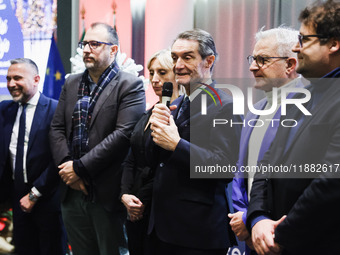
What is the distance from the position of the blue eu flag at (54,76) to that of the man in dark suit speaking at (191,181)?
2.57 m

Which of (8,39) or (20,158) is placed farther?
(8,39)

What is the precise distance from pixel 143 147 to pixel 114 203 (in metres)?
0.53

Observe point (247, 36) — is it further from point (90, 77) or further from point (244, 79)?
point (90, 77)

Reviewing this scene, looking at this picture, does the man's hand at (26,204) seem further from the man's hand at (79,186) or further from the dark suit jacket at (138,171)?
the dark suit jacket at (138,171)

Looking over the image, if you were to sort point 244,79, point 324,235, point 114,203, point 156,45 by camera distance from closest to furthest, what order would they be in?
1. point 324,235
2. point 114,203
3. point 244,79
4. point 156,45

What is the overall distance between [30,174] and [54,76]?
1651mm

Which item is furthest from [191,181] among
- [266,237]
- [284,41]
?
[284,41]

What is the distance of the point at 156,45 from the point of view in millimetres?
→ 4645

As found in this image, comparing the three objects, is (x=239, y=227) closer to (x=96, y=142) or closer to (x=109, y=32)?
(x=96, y=142)

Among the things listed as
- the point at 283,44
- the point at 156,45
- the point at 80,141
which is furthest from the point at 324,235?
the point at 156,45

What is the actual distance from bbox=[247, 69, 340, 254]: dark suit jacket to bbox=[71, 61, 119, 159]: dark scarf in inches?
57.4

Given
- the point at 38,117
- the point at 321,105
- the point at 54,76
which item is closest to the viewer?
the point at 321,105

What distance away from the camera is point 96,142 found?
2.74 meters

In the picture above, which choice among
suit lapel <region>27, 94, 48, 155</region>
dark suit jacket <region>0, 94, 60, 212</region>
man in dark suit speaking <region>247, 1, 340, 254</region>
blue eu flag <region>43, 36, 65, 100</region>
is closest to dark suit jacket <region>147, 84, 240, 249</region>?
man in dark suit speaking <region>247, 1, 340, 254</region>
